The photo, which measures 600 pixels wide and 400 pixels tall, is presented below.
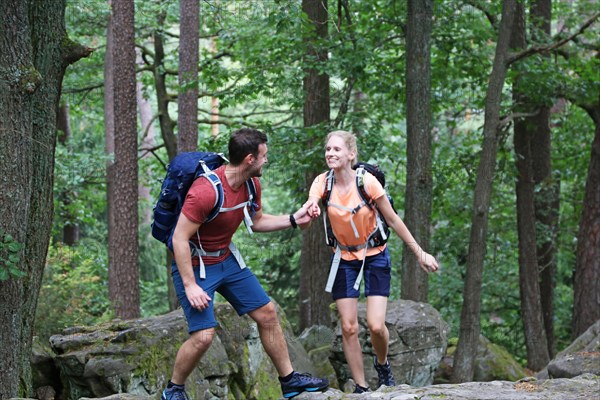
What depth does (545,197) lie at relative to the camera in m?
18.1

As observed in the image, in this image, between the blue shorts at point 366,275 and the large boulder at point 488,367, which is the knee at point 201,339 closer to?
the blue shorts at point 366,275

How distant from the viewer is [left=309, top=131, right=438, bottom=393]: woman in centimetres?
665

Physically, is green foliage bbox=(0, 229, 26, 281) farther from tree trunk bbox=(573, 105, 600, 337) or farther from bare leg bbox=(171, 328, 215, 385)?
tree trunk bbox=(573, 105, 600, 337)

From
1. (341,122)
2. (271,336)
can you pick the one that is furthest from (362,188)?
(341,122)

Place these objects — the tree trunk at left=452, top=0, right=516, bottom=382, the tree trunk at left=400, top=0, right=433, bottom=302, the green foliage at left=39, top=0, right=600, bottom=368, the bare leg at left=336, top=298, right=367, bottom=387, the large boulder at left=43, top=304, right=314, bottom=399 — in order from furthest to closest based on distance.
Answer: the green foliage at left=39, top=0, right=600, bottom=368
the tree trunk at left=452, top=0, right=516, bottom=382
the tree trunk at left=400, top=0, right=433, bottom=302
the large boulder at left=43, top=304, right=314, bottom=399
the bare leg at left=336, top=298, right=367, bottom=387

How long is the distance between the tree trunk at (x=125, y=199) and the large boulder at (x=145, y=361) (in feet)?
18.7

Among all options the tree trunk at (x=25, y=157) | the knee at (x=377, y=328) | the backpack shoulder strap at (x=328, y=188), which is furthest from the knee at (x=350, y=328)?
the tree trunk at (x=25, y=157)

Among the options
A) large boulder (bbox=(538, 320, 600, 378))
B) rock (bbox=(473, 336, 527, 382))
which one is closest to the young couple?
large boulder (bbox=(538, 320, 600, 378))

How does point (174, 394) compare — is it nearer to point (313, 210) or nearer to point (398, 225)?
point (313, 210)

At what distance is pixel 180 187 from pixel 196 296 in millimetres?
738

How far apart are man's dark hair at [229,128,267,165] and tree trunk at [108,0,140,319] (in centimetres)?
905

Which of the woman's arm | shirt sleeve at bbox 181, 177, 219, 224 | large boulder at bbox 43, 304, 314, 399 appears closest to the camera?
shirt sleeve at bbox 181, 177, 219, 224

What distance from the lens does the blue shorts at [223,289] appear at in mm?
5773

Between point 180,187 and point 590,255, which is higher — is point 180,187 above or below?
above
